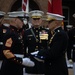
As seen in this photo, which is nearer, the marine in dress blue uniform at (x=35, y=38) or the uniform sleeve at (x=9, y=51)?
the uniform sleeve at (x=9, y=51)

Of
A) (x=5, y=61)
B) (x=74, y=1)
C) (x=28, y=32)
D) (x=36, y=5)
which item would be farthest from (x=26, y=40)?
(x=74, y=1)

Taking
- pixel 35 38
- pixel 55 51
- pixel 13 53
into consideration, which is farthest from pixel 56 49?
pixel 35 38

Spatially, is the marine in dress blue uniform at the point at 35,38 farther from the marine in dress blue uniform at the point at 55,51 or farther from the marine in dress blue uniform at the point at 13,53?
the marine in dress blue uniform at the point at 13,53

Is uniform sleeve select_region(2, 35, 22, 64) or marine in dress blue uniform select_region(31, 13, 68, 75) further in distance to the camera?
marine in dress blue uniform select_region(31, 13, 68, 75)

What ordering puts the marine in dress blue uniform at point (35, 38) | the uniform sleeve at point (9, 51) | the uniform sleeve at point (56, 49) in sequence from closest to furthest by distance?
the uniform sleeve at point (9, 51), the uniform sleeve at point (56, 49), the marine in dress blue uniform at point (35, 38)

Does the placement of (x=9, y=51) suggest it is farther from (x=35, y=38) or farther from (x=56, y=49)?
(x=35, y=38)

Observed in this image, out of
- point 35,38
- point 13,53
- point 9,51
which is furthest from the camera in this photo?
point 35,38

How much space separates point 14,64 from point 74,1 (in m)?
18.4

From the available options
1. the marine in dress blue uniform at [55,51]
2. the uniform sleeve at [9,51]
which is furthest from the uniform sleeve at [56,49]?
the uniform sleeve at [9,51]

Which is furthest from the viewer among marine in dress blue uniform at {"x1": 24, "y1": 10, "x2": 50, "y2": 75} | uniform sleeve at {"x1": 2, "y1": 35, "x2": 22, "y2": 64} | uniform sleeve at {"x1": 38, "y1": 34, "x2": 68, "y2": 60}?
marine in dress blue uniform at {"x1": 24, "y1": 10, "x2": 50, "y2": 75}

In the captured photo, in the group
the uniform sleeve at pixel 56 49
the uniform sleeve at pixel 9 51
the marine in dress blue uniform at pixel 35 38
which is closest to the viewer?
the uniform sleeve at pixel 9 51

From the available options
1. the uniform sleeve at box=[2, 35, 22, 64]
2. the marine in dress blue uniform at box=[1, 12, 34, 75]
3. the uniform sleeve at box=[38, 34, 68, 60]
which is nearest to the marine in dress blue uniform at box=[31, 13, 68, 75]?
the uniform sleeve at box=[38, 34, 68, 60]

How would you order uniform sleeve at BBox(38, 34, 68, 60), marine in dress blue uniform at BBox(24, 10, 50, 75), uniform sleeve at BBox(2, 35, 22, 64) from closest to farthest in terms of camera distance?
uniform sleeve at BBox(2, 35, 22, 64)
uniform sleeve at BBox(38, 34, 68, 60)
marine in dress blue uniform at BBox(24, 10, 50, 75)

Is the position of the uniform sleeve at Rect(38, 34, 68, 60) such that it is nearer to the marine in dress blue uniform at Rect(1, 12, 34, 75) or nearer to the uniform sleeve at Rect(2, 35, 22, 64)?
the marine in dress blue uniform at Rect(1, 12, 34, 75)
